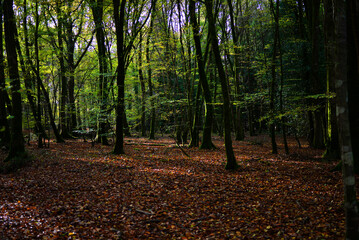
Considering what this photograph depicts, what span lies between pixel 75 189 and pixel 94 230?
9.05 ft

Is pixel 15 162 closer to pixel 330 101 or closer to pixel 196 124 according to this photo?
pixel 196 124

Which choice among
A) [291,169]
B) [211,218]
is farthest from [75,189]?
[291,169]

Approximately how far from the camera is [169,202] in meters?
6.22

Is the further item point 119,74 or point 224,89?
point 119,74

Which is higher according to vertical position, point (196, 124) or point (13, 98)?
point (13, 98)

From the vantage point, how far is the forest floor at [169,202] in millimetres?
4574

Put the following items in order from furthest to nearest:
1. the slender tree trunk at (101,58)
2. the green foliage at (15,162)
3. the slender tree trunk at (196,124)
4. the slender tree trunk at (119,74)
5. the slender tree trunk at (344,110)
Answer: the slender tree trunk at (196,124), the slender tree trunk at (101,58), the slender tree trunk at (119,74), the green foliage at (15,162), the slender tree trunk at (344,110)

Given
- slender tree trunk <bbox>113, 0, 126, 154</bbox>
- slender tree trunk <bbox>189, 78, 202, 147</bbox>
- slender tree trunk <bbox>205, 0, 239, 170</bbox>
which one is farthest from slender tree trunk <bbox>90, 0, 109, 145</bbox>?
slender tree trunk <bbox>205, 0, 239, 170</bbox>

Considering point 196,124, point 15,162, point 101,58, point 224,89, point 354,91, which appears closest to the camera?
point 354,91

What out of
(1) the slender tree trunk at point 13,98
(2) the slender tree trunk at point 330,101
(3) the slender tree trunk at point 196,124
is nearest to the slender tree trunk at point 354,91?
(2) the slender tree trunk at point 330,101

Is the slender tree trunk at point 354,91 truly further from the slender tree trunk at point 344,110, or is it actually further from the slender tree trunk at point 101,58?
the slender tree trunk at point 101,58

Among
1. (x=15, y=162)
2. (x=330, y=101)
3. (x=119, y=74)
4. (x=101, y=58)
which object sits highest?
(x=101, y=58)

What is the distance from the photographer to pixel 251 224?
4840mm

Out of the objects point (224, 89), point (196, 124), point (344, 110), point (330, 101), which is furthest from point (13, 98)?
point (330, 101)
